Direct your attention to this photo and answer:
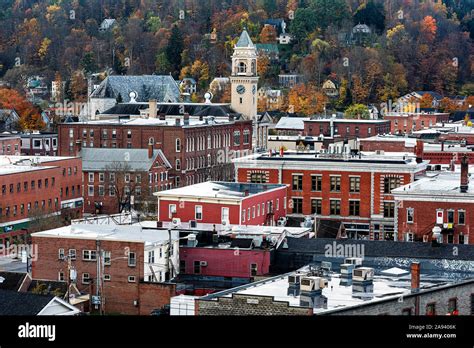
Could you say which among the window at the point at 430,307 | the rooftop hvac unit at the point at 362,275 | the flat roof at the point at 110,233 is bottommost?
the flat roof at the point at 110,233

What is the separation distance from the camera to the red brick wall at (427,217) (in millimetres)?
32688

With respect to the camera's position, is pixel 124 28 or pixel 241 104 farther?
pixel 124 28

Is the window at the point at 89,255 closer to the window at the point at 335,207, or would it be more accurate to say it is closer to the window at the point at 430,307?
the window at the point at 430,307

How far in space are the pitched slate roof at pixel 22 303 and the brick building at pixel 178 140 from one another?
129 ft

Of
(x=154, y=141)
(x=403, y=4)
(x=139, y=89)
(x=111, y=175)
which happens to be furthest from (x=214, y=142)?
(x=403, y=4)

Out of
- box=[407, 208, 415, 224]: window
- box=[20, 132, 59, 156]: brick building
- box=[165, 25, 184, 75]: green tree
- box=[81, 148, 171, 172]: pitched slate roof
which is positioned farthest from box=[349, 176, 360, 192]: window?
box=[165, 25, 184, 75]: green tree

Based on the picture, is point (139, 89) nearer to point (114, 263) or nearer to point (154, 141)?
point (154, 141)

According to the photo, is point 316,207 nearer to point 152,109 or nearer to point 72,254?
point 72,254

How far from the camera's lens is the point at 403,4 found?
131 meters

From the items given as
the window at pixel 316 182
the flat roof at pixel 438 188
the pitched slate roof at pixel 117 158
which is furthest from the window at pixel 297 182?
the pitched slate roof at pixel 117 158

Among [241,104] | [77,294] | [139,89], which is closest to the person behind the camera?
[77,294]

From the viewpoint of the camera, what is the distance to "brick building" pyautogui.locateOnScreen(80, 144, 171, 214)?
50.5 meters

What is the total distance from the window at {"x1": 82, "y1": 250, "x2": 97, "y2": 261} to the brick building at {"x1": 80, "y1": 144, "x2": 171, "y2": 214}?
21.6m

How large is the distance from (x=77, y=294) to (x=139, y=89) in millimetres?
61128
